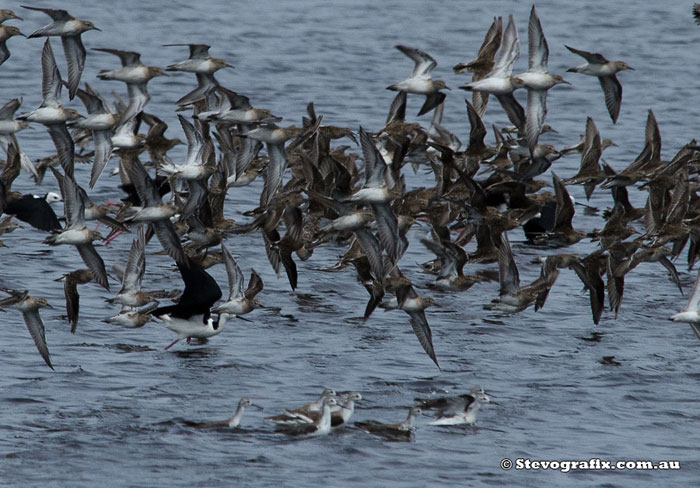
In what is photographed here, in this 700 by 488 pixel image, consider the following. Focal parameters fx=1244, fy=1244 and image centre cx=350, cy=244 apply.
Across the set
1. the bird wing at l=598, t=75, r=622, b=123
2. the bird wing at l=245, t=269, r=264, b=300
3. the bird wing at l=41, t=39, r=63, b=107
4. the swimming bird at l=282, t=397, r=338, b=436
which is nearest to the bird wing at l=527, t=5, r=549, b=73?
the bird wing at l=598, t=75, r=622, b=123

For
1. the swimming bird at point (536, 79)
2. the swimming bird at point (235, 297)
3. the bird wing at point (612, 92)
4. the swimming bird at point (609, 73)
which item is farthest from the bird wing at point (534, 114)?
the swimming bird at point (235, 297)

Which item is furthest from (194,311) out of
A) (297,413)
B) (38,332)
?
(297,413)

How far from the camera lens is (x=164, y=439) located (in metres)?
14.9

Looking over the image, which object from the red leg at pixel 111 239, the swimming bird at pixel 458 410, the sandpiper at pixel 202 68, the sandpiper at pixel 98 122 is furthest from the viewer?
the red leg at pixel 111 239

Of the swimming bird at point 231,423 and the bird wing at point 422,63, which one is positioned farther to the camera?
the bird wing at point 422,63

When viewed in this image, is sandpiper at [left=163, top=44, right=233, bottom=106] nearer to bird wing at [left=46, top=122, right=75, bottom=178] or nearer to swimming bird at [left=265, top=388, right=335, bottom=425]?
bird wing at [left=46, top=122, right=75, bottom=178]

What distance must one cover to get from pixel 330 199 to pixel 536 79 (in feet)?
15.0

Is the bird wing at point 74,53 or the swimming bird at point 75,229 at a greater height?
the bird wing at point 74,53

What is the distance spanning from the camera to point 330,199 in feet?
60.7

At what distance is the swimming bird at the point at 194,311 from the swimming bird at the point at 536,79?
593 cm

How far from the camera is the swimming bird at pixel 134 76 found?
20.8 meters

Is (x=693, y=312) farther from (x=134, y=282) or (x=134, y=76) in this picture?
(x=134, y=76)

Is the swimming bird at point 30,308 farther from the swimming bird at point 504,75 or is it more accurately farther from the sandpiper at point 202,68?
the swimming bird at point 504,75

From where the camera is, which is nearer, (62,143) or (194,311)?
(194,311)
